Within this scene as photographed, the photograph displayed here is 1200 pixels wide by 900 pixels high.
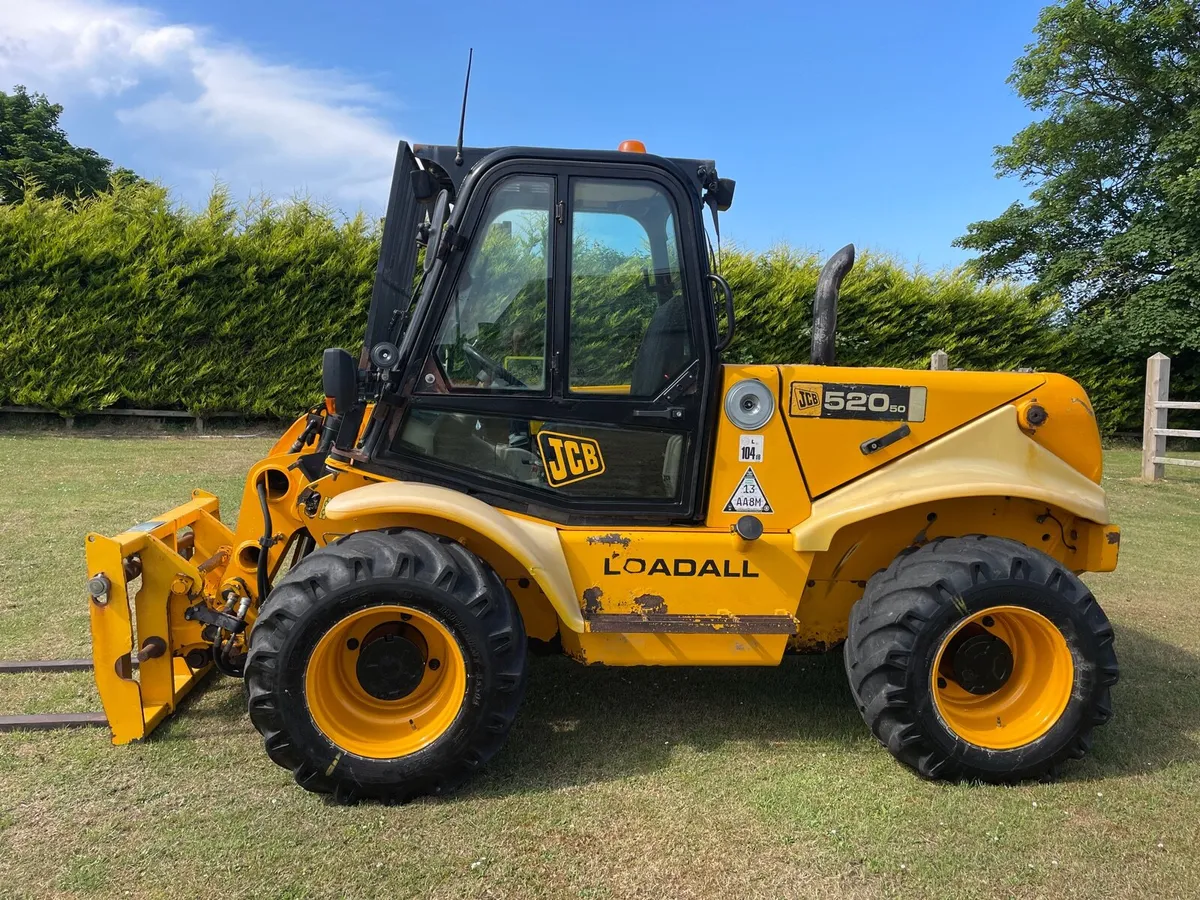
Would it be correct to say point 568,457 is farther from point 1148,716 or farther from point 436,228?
point 1148,716

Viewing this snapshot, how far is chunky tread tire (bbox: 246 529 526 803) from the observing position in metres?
3.19

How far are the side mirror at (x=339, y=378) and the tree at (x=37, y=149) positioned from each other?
27.3 meters

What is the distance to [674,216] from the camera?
11.9 feet

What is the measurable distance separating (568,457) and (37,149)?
3125 centimetres

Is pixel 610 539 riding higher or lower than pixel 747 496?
lower

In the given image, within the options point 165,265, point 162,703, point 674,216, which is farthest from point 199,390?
point 674,216

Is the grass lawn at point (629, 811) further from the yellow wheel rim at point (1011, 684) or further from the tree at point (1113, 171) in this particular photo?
the tree at point (1113, 171)

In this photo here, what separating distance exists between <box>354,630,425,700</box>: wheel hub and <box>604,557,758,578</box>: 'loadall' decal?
2.88ft

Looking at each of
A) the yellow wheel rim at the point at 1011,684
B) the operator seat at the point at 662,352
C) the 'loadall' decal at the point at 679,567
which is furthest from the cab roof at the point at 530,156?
the yellow wheel rim at the point at 1011,684

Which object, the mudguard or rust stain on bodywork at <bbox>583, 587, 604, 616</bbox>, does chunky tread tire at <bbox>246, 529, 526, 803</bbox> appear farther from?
rust stain on bodywork at <bbox>583, 587, 604, 616</bbox>

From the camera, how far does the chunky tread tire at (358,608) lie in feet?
10.5

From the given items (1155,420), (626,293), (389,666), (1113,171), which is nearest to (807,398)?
(626,293)

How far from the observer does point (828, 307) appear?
4098 millimetres

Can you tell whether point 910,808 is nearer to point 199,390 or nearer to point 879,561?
point 879,561
